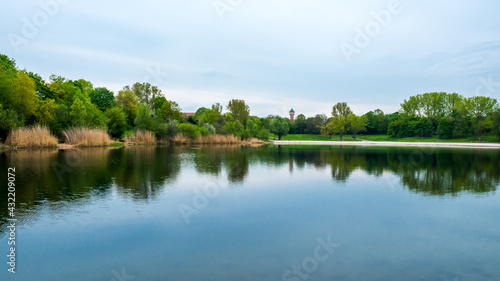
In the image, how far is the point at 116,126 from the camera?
5531cm

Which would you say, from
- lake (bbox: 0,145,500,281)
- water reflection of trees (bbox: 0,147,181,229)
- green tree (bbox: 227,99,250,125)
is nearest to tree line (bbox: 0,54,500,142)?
green tree (bbox: 227,99,250,125)

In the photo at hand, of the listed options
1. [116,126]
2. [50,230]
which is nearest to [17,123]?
[116,126]

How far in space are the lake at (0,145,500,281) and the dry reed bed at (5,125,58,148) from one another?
75.8 feet

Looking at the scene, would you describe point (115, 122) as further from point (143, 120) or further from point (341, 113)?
point (341, 113)

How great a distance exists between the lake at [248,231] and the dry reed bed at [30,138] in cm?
2312

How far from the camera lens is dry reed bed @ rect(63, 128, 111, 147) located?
3886cm

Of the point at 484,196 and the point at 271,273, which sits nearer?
the point at 271,273

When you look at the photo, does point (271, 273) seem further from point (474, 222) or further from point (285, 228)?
point (474, 222)

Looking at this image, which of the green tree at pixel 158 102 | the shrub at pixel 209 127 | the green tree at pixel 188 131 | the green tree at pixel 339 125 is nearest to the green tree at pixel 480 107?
the green tree at pixel 339 125

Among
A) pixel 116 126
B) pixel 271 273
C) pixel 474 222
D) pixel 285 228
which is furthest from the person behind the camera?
pixel 116 126

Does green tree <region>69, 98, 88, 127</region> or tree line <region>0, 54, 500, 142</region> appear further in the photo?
green tree <region>69, 98, 88, 127</region>

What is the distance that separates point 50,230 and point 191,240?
11.3ft

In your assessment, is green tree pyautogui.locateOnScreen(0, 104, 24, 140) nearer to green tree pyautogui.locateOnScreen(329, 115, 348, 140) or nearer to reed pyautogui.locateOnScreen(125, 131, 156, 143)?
reed pyautogui.locateOnScreen(125, 131, 156, 143)

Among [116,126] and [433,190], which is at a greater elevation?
[116,126]
